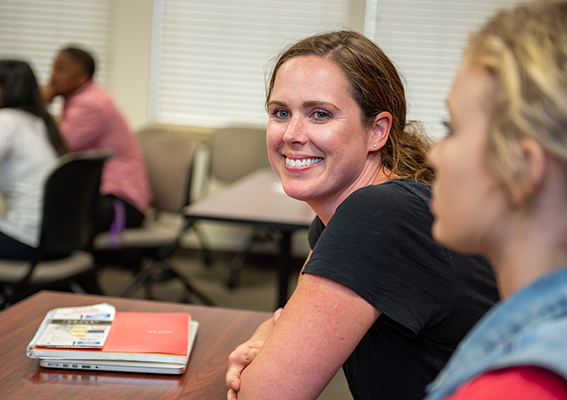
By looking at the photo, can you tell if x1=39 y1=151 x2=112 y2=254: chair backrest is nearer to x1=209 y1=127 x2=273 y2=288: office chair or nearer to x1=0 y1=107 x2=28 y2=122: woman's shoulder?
x1=0 y1=107 x2=28 y2=122: woman's shoulder

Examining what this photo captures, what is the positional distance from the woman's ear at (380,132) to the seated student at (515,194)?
594 mm

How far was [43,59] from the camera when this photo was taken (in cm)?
461

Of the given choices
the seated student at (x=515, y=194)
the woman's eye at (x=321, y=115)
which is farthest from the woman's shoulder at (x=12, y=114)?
the seated student at (x=515, y=194)

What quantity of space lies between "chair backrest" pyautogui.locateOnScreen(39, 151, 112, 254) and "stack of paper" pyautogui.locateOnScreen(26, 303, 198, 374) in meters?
1.26

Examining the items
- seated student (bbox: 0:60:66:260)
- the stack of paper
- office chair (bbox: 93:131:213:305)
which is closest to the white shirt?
seated student (bbox: 0:60:66:260)

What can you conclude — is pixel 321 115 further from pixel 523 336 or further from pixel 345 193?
pixel 523 336

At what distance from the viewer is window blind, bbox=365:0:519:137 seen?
4258mm

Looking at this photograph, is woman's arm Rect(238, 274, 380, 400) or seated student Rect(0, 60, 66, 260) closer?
woman's arm Rect(238, 274, 380, 400)

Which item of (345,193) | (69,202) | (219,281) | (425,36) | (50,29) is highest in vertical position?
(425,36)

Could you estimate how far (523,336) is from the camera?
0.46m

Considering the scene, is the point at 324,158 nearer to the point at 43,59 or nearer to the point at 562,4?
the point at 562,4

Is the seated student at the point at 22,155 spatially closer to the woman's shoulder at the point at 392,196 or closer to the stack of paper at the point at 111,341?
the stack of paper at the point at 111,341

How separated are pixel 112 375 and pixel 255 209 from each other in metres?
1.43

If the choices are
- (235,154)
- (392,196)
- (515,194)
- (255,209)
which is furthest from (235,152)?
(515,194)
